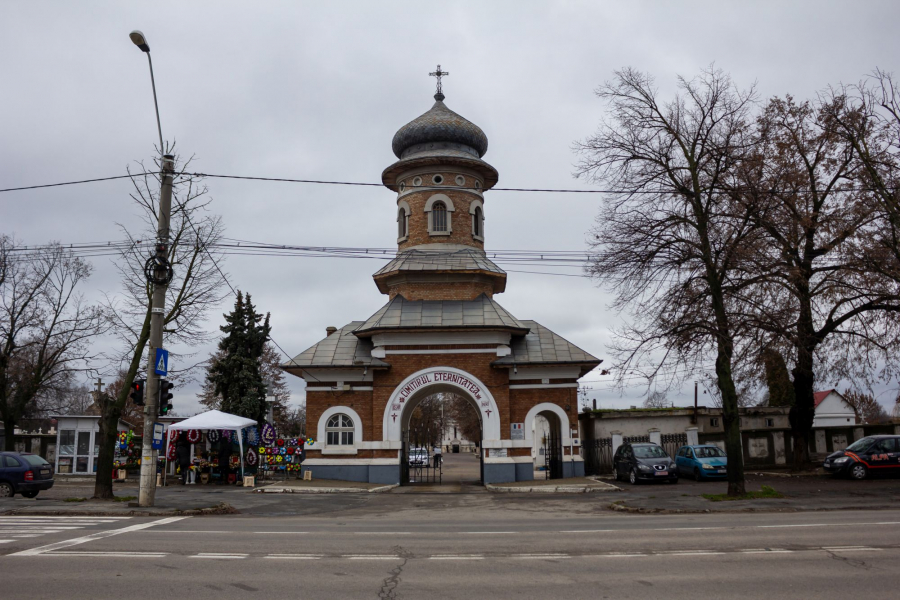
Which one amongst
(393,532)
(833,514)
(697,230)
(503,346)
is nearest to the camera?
(393,532)

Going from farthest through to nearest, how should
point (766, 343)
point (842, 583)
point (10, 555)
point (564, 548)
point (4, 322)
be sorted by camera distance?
point (4, 322) < point (766, 343) < point (564, 548) < point (10, 555) < point (842, 583)

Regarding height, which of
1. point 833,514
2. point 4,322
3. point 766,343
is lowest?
point 833,514

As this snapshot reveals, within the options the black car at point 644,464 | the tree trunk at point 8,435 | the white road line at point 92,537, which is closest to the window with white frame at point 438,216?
the black car at point 644,464

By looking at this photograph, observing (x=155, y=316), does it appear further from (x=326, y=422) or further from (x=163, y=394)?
(x=326, y=422)

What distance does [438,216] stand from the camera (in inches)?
1176

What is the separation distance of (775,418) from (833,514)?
2252 cm

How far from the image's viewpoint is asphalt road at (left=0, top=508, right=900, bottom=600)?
7613 millimetres

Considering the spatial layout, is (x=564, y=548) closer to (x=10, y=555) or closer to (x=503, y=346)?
(x=10, y=555)

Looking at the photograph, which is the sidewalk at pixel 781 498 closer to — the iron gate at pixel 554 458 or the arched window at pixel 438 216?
the iron gate at pixel 554 458

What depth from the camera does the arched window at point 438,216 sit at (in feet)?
97.5

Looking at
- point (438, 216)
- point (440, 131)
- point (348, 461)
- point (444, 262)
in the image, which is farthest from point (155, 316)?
point (440, 131)

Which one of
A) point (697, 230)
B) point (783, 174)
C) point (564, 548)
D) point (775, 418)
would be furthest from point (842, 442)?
point (564, 548)

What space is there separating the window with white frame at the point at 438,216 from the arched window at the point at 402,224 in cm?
121

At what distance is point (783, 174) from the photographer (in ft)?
72.0
